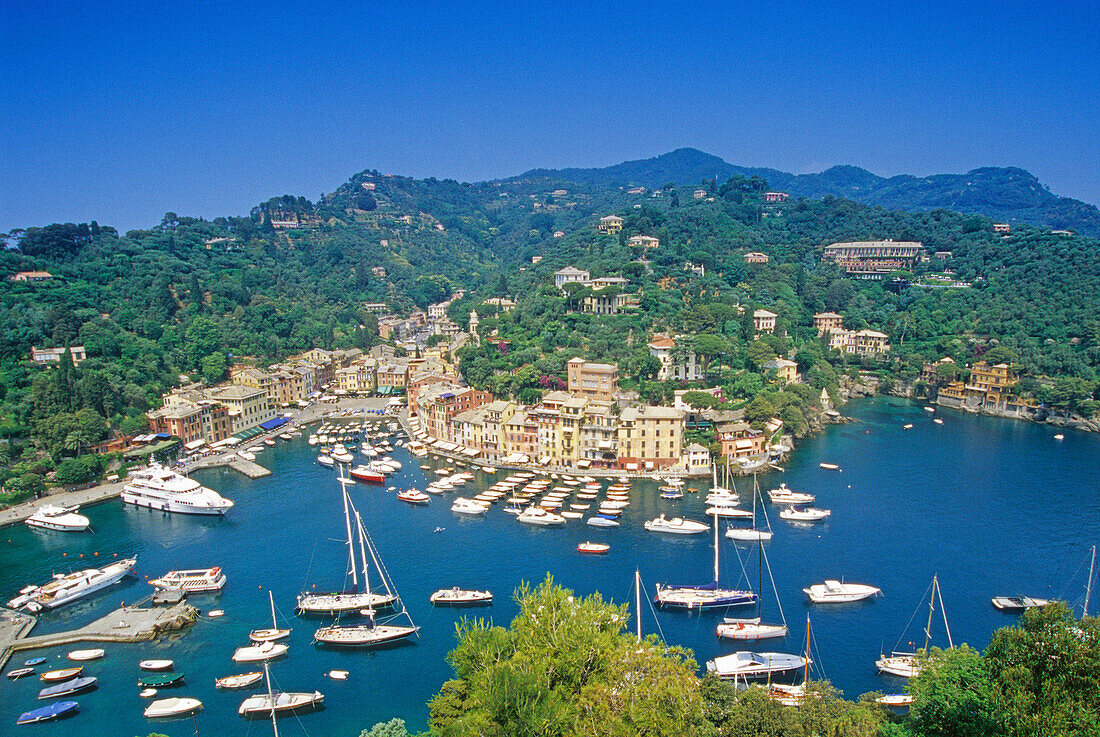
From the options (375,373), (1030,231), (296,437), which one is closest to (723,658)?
(296,437)

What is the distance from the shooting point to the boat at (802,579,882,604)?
65.5ft

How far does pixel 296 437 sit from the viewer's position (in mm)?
39312

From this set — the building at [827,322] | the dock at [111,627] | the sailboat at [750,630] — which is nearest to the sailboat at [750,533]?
the sailboat at [750,630]

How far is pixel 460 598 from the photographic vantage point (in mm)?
20172

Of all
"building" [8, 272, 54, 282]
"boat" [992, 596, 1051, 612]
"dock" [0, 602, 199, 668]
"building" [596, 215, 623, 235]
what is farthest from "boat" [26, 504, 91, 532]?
"building" [596, 215, 623, 235]

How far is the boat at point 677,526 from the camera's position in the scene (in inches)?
969

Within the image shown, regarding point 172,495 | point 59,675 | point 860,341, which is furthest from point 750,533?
point 860,341

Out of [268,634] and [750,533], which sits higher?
[750,533]

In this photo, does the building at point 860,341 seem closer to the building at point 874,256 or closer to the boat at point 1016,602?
the building at point 874,256

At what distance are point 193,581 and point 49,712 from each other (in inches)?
237

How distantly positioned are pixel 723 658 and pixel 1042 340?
42293 mm

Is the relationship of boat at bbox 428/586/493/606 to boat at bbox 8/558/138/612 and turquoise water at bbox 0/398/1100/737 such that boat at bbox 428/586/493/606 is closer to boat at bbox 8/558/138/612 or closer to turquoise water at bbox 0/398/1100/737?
turquoise water at bbox 0/398/1100/737

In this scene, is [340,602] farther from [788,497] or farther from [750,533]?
[788,497]

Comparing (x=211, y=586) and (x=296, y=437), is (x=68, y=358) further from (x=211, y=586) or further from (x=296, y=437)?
(x=211, y=586)
